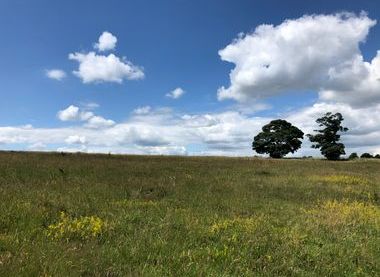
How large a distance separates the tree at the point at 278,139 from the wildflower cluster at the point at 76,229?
253 ft

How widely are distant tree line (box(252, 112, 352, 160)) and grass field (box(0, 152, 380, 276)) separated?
208 feet

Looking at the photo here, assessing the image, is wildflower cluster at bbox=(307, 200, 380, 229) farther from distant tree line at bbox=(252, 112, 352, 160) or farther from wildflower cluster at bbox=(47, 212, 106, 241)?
distant tree line at bbox=(252, 112, 352, 160)

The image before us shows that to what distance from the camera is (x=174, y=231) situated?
11.3 m

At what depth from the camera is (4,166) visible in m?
23.1

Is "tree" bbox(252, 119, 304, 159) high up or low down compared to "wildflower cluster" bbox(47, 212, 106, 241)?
up

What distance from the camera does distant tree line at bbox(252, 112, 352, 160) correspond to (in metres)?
81.2

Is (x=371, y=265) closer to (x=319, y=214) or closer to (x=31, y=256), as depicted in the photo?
(x=319, y=214)

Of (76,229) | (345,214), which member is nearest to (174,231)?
(76,229)

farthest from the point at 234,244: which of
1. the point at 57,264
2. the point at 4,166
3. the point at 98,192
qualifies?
the point at 4,166

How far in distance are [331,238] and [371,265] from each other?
77.2 inches

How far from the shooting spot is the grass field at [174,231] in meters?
8.57

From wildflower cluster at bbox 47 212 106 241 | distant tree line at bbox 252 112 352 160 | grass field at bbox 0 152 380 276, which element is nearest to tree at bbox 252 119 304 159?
distant tree line at bbox 252 112 352 160

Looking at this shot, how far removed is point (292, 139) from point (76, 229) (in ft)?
261

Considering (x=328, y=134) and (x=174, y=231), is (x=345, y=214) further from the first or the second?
(x=328, y=134)
